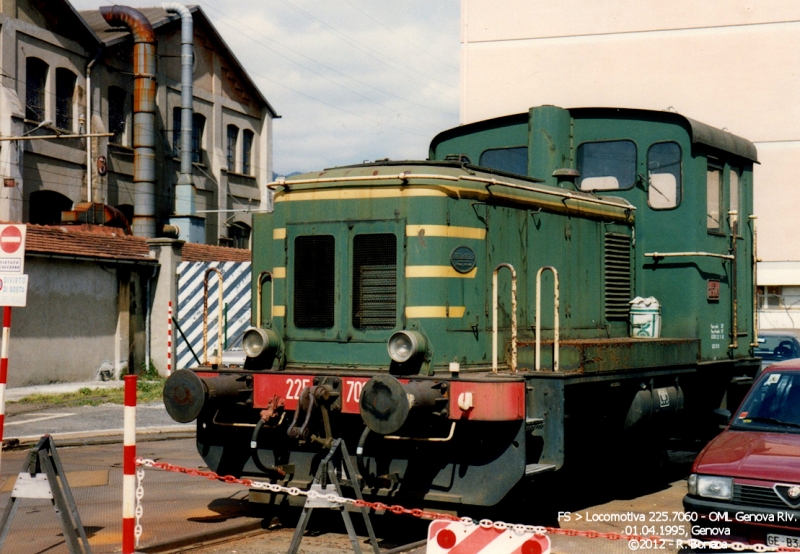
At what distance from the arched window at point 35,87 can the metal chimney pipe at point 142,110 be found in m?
2.84

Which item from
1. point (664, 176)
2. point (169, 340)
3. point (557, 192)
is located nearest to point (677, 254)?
point (664, 176)

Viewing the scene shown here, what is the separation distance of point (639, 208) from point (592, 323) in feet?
4.81

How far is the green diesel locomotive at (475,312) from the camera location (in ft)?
22.3

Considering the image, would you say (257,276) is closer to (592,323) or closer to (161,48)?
(592,323)

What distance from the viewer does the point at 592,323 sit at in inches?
352

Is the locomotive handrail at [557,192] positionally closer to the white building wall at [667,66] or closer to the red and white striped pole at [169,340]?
the red and white striped pole at [169,340]

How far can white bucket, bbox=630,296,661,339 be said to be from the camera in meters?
9.39

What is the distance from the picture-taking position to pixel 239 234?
103ft

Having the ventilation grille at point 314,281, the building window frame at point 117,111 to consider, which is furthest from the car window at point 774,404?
the building window frame at point 117,111

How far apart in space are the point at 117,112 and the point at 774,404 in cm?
2242

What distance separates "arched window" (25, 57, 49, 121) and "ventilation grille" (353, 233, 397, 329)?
702 inches

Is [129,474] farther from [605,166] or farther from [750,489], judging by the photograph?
[605,166]

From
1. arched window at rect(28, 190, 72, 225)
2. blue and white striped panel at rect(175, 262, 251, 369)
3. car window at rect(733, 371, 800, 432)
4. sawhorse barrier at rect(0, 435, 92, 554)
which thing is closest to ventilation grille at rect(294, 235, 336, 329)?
sawhorse barrier at rect(0, 435, 92, 554)

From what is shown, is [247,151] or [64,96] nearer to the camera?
[64,96]
